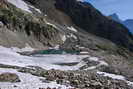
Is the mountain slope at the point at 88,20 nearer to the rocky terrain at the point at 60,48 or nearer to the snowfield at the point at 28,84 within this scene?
the rocky terrain at the point at 60,48

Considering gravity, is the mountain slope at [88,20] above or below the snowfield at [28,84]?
above

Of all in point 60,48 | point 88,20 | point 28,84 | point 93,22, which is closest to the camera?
point 28,84

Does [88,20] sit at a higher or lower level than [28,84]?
higher

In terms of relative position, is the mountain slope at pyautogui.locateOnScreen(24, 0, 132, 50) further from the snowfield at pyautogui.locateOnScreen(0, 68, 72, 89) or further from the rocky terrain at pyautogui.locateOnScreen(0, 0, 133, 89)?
the snowfield at pyautogui.locateOnScreen(0, 68, 72, 89)

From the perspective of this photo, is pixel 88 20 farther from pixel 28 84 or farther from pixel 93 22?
pixel 28 84

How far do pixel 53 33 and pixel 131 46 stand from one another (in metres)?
80.7

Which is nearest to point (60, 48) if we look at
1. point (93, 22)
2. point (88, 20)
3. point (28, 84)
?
point (28, 84)

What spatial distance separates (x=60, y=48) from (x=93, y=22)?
92.8m

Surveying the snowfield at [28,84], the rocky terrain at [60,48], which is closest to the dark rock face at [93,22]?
the rocky terrain at [60,48]

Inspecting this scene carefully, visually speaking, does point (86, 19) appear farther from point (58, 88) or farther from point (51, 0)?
point (58, 88)

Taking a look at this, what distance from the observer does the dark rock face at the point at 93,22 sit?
163462mm

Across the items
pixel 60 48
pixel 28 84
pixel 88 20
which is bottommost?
pixel 28 84

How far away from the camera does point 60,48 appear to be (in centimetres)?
7962

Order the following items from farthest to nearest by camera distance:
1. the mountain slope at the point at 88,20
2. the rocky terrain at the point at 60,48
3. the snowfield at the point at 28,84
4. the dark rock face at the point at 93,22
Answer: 1. the dark rock face at the point at 93,22
2. the mountain slope at the point at 88,20
3. the rocky terrain at the point at 60,48
4. the snowfield at the point at 28,84
